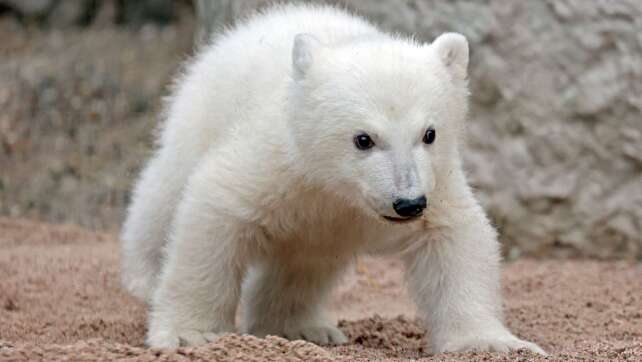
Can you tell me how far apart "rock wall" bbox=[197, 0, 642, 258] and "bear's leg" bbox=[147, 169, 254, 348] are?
3.69 meters

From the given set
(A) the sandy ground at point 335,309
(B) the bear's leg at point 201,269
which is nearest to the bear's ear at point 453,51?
(B) the bear's leg at point 201,269

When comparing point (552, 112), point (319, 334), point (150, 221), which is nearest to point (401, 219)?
point (319, 334)

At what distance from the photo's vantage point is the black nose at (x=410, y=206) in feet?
16.7

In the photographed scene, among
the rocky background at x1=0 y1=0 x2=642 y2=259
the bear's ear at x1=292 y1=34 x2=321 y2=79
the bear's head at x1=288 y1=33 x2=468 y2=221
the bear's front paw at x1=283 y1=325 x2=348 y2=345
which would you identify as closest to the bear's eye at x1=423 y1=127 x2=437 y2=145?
the bear's head at x1=288 y1=33 x2=468 y2=221

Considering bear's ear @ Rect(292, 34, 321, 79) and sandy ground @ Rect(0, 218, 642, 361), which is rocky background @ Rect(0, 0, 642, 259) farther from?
bear's ear @ Rect(292, 34, 321, 79)

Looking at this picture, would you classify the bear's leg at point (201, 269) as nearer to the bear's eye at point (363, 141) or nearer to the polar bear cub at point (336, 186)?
the polar bear cub at point (336, 186)

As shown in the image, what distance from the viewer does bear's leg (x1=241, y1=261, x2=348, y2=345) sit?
6773 mm

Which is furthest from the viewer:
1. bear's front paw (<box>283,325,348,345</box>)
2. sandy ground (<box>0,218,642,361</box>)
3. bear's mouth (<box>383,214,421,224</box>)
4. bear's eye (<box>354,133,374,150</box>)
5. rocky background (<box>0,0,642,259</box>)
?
rocky background (<box>0,0,642,259</box>)

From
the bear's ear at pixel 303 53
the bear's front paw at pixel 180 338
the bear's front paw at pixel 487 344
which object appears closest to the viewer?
the bear's front paw at pixel 487 344

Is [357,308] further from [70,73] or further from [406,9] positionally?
[70,73]

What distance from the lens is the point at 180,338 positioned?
5922mm

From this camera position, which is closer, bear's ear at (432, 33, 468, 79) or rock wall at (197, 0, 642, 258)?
bear's ear at (432, 33, 468, 79)

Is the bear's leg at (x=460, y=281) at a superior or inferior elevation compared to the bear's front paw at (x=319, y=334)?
superior

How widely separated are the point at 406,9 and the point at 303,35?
12.4 ft
